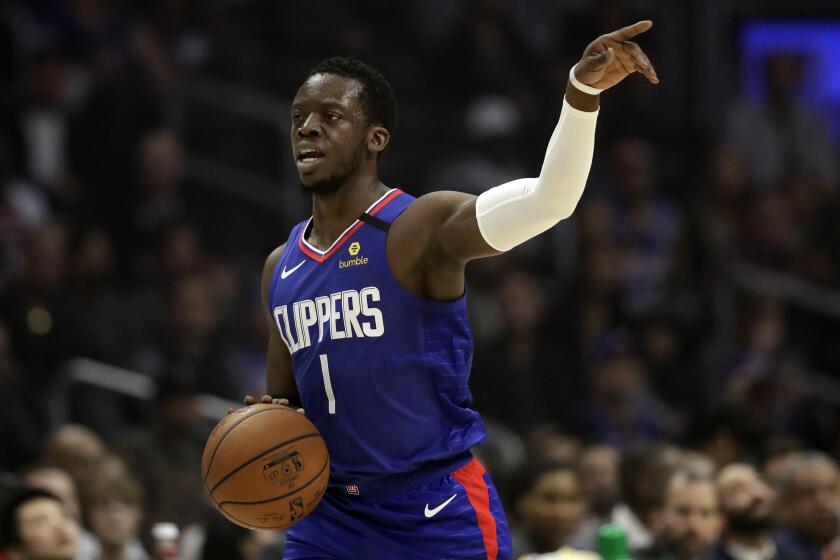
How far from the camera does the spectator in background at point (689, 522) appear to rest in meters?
8.15

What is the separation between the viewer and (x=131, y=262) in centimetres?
1201

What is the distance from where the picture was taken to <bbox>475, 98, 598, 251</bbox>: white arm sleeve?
4.47m

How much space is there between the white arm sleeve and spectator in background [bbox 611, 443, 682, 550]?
4.60 metres

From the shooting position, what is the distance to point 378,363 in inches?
188

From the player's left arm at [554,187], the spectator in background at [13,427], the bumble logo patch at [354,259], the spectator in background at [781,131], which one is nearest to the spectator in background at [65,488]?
the spectator in background at [13,427]

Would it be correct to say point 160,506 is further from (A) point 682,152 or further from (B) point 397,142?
(A) point 682,152

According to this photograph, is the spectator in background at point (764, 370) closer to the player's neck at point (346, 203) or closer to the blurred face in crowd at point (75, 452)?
the blurred face in crowd at point (75, 452)

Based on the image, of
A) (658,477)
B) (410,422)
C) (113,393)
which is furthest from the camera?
(113,393)

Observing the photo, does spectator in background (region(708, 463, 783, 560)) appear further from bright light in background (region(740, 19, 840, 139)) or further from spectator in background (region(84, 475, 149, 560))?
bright light in background (region(740, 19, 840, 139))

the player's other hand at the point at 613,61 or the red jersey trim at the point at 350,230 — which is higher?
the player's other hand at the point at 613,61

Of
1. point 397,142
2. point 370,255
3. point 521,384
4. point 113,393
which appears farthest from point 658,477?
point 397,142

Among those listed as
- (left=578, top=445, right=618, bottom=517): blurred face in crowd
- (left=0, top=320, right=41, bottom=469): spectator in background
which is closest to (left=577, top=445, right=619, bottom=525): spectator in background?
(left=578, top=445, right=618, bottom=517): blurred face in crowd

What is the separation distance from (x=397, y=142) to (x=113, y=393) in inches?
171

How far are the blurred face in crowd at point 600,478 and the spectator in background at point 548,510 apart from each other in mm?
1346
